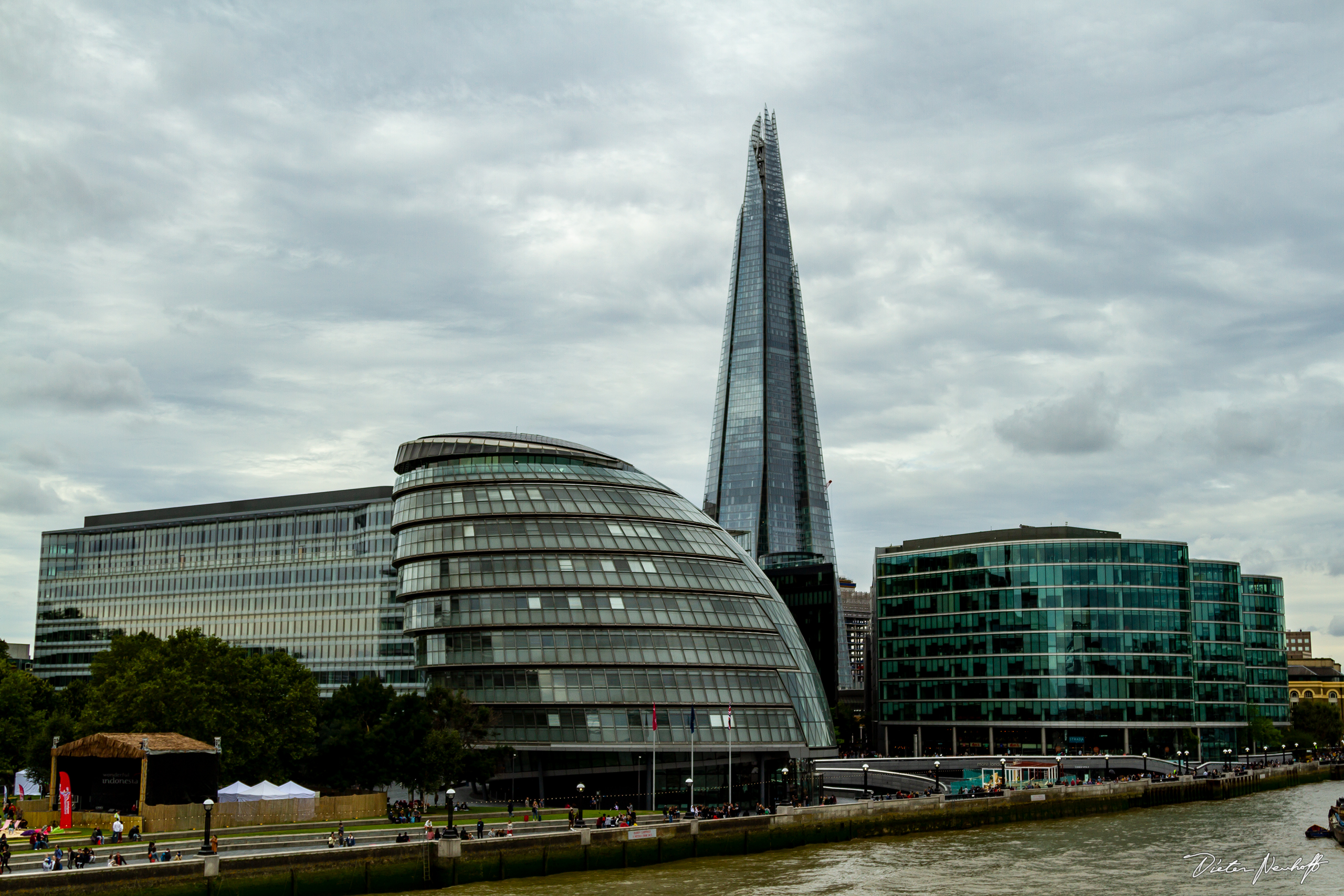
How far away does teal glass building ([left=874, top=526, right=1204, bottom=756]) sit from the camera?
529 ft

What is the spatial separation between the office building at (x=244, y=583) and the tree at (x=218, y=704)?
52.6m

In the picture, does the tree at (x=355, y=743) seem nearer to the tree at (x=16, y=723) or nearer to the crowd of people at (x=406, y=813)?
the crowd of people at (x=406, y=813)

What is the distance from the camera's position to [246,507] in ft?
555

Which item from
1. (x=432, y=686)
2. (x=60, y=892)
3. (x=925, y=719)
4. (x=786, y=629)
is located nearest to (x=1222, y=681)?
(x=925, y=719)

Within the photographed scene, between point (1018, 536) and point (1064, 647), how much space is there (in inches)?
654

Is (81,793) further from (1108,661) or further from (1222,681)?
(1222,681)

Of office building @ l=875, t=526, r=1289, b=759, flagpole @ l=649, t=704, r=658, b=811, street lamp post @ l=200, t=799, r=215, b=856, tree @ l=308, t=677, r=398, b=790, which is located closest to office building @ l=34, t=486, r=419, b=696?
tree @ l=308, t=677, r=398, b=790

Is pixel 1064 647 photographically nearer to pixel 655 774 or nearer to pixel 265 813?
pixel 655 774

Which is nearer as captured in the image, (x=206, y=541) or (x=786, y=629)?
(x=786, y=629)

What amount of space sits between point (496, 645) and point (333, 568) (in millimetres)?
63620

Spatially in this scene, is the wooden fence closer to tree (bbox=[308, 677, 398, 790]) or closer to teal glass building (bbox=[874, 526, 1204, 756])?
tree (bbox=[308, 677, 398, 790])

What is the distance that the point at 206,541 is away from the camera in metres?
165

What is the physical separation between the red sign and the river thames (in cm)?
2269

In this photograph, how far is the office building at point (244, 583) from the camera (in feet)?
494
